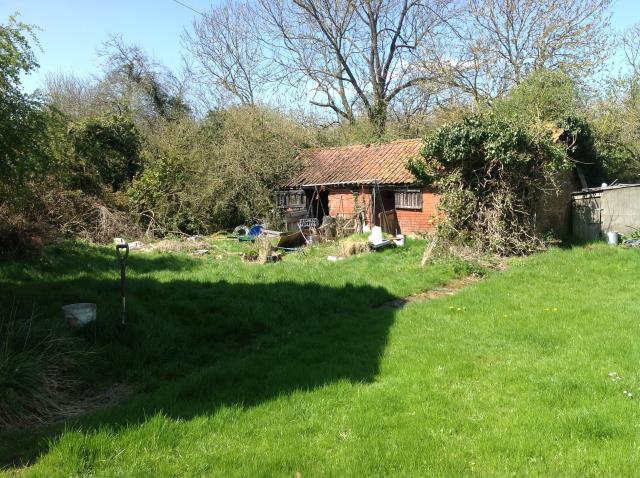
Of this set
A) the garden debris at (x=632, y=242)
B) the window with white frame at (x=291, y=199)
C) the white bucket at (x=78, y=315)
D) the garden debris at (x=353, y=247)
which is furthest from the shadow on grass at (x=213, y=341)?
the window with white frame at (x=291, y=199)

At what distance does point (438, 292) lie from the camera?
10125mm

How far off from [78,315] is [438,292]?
6.82m

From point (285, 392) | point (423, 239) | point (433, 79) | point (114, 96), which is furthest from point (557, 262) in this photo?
point (114, 96)

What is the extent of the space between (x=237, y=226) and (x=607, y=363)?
17585 millimetres

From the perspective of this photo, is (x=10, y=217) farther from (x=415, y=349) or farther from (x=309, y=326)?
(x=415, y=349)

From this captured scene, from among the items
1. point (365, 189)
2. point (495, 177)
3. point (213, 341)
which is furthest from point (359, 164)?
point (213, 341)

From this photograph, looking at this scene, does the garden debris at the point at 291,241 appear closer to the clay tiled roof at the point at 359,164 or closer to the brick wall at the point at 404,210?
the brick wall at the point at 404,210

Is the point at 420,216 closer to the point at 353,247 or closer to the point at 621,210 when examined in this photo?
the point at 353,247

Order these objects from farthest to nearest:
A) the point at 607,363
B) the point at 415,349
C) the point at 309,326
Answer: the point at 309,326 < the point at 415,349 < the point at 607,363

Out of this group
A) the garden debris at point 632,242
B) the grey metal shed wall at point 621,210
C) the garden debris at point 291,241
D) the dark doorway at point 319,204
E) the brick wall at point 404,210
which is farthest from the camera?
the dark doorway at point 319,204

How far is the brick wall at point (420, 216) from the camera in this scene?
17.8 metres

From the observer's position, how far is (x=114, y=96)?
3003cm

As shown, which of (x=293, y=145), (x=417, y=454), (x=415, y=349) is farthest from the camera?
(x=293, y=145)

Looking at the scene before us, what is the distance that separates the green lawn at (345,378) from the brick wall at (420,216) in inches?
304
